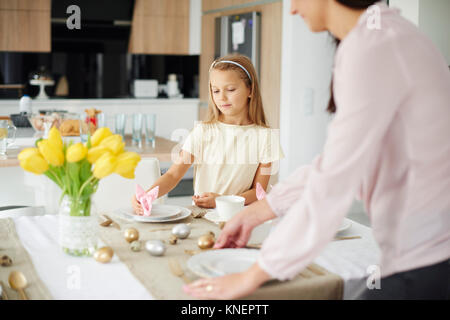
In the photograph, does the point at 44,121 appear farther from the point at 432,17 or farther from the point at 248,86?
the point at 432,17

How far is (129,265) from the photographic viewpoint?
1201mm

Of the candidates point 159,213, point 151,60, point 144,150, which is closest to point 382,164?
point 159,213

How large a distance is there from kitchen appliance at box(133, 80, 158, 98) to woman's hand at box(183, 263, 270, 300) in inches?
202

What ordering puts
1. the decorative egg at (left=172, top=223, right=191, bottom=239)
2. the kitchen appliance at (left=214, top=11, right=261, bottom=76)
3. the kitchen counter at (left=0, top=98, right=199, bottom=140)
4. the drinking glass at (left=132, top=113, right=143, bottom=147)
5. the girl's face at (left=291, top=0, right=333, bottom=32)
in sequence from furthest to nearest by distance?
the kitchen counter at (left=0, top=98, right=199, bottom=140), the kitchen appliance at (left=214, top=11, right=261, bottom=76), the drinking glass at (left=132, top=113, right=143, bottom=147), the decorative egg at (left=172, top=223, right=191, bottom=239), the girl's face at (left=291, top=0, right=333, bottom=32)

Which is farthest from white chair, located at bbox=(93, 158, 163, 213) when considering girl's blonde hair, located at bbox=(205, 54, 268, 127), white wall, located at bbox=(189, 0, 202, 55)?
white wall, located at bbox=(189, 0, 202, 55)

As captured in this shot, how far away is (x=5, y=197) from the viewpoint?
3.08m

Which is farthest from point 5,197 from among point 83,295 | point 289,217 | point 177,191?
point 289,217

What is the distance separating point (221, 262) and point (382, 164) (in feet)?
1.28

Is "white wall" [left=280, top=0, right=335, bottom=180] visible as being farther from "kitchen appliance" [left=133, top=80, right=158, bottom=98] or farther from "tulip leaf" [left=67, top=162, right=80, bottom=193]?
"tulip leaf" [left=67, top=162, right=80, bottom=193]

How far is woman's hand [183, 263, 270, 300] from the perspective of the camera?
3.15 feet
